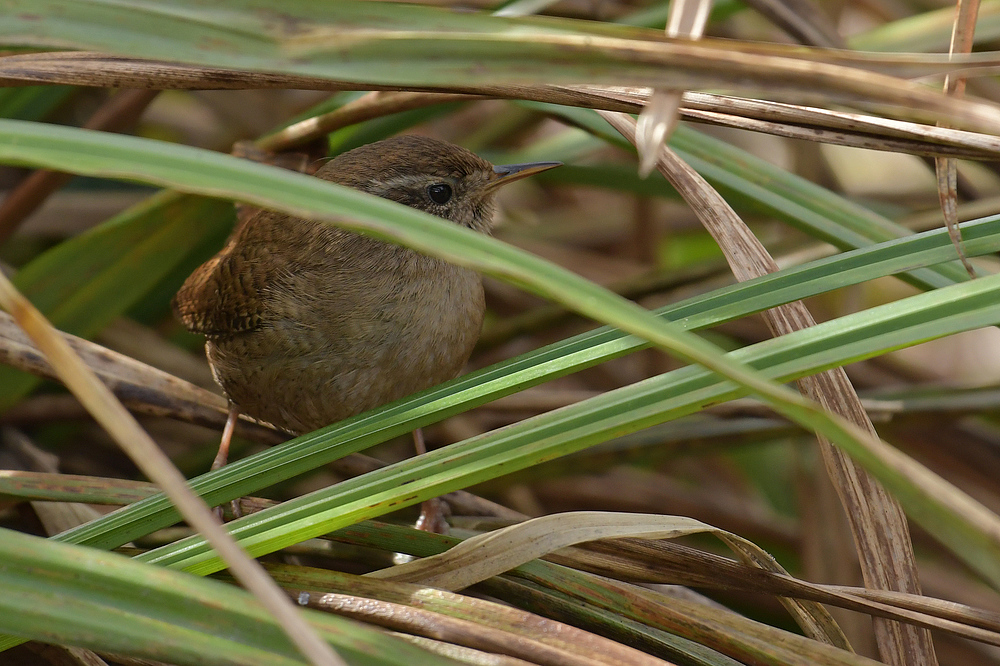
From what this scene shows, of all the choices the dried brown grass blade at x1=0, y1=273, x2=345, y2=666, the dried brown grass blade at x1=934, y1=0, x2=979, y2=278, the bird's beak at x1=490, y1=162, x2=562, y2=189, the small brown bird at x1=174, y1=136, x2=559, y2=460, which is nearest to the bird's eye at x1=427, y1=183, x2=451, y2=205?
the small brown bird at x1=174, y1=136, x2=559, y2=460

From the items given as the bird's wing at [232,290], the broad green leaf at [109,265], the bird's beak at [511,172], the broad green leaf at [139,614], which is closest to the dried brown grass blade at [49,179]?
the broad green leaf at [109,265]

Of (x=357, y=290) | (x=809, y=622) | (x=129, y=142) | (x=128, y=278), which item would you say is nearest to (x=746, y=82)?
(x=129, y=142)

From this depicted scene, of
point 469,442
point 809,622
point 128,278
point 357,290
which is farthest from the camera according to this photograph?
point 128,278

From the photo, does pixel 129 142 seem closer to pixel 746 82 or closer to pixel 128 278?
pixel 746 82

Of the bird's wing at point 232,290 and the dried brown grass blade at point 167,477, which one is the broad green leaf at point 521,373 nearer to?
the dried brown grass blade at point 167,477

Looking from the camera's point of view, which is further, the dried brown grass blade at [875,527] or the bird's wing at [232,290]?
the bird's wing at [232,290]

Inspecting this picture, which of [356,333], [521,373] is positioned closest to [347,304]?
[356,333]

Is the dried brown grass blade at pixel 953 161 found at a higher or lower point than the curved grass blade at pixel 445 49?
higher
